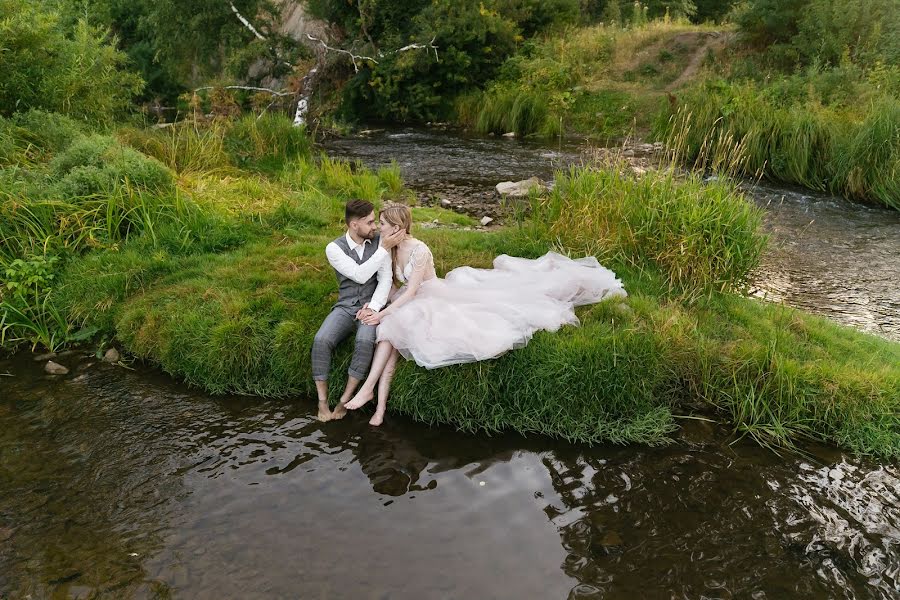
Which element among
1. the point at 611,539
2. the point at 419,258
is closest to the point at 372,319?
the point at 419,258

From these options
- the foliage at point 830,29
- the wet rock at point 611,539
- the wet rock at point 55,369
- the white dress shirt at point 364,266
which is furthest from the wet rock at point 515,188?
the foliage at point 830,29

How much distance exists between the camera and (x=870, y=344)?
6277 mm

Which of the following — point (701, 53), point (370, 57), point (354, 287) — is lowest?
point (354, 287)

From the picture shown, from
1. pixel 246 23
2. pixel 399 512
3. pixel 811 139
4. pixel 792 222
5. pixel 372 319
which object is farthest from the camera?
pixel 246 23

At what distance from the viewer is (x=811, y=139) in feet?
40.9

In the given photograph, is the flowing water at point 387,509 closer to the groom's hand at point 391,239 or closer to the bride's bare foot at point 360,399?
the bride's bare foot at point 360,399

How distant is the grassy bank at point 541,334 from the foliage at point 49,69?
1.16 m

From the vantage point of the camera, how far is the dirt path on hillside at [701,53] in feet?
65.9

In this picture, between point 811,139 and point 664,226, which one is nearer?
point 664,226

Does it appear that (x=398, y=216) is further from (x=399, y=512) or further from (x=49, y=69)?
(x=49, y=69)

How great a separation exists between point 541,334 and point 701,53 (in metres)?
18.9

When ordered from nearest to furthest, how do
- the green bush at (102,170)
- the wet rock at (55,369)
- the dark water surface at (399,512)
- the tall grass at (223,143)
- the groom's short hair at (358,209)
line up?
the dark water surface at (399,512), the groom's short hair at (358,209), the wet rock at (55,369), the green bush at (102,170), the tall grass at (223,143)

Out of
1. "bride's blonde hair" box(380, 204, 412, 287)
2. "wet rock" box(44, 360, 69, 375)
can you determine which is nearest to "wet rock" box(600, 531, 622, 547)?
"bride's blonde hair" box(380, 204, 412, 287)

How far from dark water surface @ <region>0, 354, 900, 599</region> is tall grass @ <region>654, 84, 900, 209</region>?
6946mm
